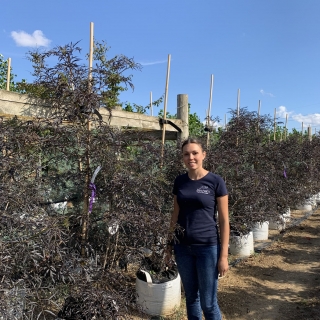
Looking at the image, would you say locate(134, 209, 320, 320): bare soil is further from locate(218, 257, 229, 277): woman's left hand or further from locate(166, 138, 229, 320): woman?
locate(218, 257, 229, 277): woman's left hand

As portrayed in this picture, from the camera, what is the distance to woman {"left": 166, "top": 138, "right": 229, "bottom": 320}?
2.16 metres

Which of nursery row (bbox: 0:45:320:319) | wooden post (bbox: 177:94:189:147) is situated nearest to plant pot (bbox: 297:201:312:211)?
wooden post (bbox: 177:94:189:147)

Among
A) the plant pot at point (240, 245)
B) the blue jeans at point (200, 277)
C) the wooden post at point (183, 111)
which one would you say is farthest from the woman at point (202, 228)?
the plant pot at point (240, 245)

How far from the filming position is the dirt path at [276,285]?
318 cm

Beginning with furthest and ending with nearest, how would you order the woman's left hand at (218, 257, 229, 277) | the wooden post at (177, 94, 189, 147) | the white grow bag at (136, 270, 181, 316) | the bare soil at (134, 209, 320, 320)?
the wooden post at (177, 94, 189, 147) < the bare soil at (134, 209, 320, 320) < the white grow bag at (136, 270, 181, 316) < the woman's left hand at (218, 257, 229, 277)

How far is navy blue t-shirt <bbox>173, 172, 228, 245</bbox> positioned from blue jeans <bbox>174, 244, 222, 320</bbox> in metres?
0.07

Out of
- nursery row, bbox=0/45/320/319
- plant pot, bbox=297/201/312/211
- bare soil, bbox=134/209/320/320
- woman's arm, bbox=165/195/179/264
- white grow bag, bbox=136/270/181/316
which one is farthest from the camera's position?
plant pot, bbox=297/201/312/211

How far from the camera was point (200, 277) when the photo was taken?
220cm

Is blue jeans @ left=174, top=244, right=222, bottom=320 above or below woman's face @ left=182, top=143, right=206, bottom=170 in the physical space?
below

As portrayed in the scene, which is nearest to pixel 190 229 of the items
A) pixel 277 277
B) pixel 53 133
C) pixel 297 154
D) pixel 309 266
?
pixel 53 133

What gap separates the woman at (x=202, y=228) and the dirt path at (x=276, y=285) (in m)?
1.07

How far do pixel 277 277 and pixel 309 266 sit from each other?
72cm

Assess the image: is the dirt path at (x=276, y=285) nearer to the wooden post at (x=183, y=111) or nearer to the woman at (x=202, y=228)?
the woman at (x=202, y=228)

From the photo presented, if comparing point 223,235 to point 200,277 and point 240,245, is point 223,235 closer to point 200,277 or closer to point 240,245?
point 200,277
